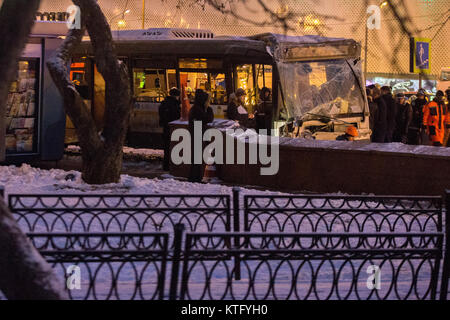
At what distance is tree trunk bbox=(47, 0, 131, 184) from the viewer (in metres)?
12.1

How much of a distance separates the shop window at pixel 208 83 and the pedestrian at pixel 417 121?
5.05m

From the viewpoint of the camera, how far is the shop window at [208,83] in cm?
1995

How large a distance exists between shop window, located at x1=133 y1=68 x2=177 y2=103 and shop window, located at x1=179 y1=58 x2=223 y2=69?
37cm

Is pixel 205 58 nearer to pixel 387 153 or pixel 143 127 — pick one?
pixel 143 127

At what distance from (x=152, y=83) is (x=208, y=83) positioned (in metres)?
1.92

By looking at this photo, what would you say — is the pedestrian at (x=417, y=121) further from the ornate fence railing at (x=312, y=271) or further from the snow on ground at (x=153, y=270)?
the ornate fence railing at (x=312, y=271)

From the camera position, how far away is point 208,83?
20234 millimetres

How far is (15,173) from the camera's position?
14.7 meters

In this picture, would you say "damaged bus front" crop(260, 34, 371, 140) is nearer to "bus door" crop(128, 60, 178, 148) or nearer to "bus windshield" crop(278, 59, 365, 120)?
"bus windshield" crop(278, 59, 365, 120)

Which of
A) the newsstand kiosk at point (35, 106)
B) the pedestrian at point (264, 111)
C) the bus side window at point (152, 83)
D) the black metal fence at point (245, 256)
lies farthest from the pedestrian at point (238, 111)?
the black metal fence at point (245, 256)

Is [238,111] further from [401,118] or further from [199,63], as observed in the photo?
[401,118]

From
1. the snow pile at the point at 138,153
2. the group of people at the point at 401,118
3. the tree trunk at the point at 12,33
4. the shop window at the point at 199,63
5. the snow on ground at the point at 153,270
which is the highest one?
the shop window at the point at 199,63

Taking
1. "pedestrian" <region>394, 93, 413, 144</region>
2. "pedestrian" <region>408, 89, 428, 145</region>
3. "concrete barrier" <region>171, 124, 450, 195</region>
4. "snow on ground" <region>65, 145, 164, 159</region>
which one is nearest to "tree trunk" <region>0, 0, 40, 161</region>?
"concrete barrier" <region>171, 124, 450, 195</region>
